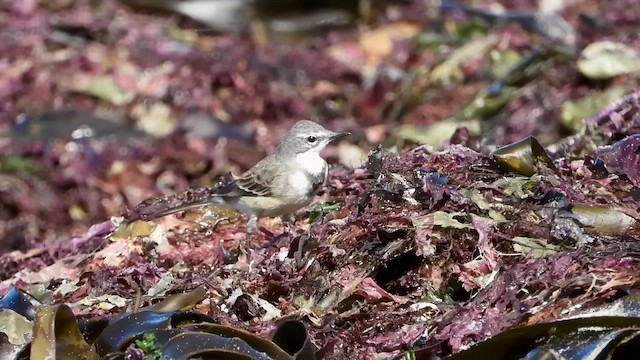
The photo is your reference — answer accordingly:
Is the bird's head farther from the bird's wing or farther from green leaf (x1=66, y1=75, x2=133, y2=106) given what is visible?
green leaf (x1=66, y1=75, x2=133, y2=106)

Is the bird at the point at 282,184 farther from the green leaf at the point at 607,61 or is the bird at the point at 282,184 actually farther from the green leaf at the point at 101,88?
the green leaf at the point at 101,88

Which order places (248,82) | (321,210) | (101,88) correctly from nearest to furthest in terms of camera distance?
(321,210) < (101,88) < (248,82)

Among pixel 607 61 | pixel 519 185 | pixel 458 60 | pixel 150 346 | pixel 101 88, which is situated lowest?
pixel 101 88

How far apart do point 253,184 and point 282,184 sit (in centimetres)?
23

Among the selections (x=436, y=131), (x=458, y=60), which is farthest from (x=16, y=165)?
(x=458, y=60)

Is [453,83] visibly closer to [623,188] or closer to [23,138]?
[23,138]

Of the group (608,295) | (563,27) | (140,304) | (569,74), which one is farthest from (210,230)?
(563,27)

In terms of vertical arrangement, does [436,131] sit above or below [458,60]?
above

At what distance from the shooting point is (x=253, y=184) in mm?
5508

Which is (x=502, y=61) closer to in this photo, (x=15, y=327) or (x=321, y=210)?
(x=321, y=210)

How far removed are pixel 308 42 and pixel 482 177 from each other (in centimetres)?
706

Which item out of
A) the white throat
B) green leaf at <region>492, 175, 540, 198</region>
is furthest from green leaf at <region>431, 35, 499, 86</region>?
green leaf at <region>492, 175, 540, 198</region>

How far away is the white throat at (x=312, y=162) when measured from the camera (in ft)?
17.4

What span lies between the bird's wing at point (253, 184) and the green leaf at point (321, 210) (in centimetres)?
38
